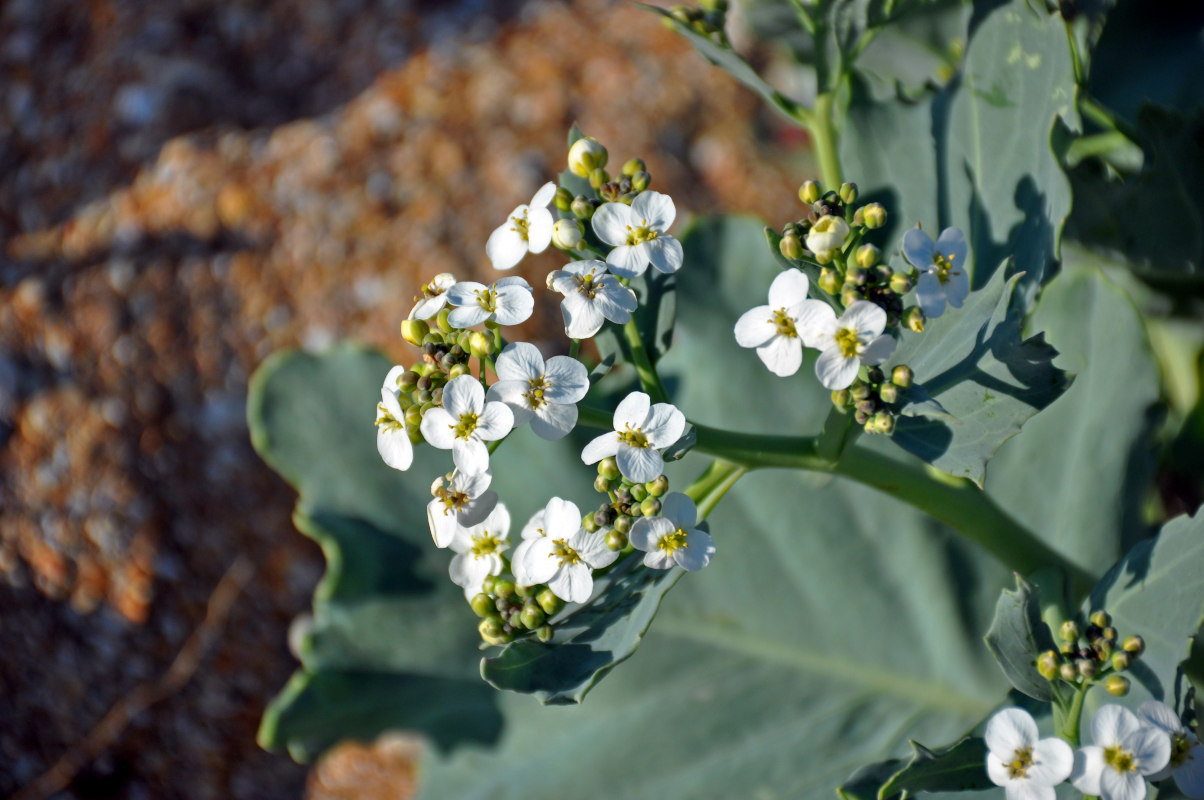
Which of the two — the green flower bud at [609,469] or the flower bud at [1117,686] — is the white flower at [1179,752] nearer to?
the flower bud at [1117,686]

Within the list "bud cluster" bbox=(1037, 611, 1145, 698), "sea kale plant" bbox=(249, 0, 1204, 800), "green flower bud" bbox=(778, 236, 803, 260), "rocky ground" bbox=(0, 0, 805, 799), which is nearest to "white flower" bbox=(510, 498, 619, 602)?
"sea kale plant" bbox=(249, 0, 1204, 800)

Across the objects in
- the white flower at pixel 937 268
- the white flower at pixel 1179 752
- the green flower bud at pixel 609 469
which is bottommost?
the white flower at pixel 1179 752

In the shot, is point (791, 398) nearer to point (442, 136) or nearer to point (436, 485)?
point (436, 485)

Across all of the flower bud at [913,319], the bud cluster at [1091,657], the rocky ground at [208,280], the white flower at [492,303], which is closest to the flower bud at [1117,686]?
the bud cluster at [1091,657]

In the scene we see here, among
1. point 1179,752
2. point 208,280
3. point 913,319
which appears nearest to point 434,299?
point 913,319

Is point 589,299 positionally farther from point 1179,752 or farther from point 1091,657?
point 1179,752

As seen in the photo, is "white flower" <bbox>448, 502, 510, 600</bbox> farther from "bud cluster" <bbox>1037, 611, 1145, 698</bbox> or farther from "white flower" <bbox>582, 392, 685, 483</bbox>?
"bud cluster" <bbox>1037, 611, 1145, 698</bbox>

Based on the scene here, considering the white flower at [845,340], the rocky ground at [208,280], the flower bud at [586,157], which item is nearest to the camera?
the white flower at [845,340]
